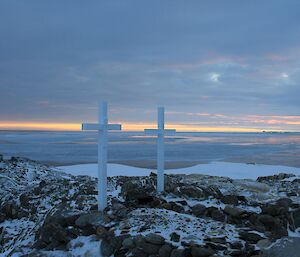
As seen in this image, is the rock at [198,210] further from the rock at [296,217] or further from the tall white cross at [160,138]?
the rock at [296,217]

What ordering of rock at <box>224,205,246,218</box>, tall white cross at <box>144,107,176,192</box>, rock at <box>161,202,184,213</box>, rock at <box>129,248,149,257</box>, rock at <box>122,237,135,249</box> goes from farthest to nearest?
tall white cross at <box>144,107,176,192</box>, rock at <box>161,202,184,213</box>, rock at <box>224,205,246,218</box>, rock at <box>122,237,135,249</box>, rock at <box>129,248,149,257</box>

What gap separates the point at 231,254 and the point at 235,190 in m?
4.62

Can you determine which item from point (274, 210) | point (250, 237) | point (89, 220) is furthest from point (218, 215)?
point (89, 220)

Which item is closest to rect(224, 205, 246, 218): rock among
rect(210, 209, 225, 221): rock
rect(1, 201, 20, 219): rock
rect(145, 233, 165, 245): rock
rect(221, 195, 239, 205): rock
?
rect(210, 209, 225, 221): rock

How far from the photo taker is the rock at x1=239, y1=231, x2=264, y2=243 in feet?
19.6

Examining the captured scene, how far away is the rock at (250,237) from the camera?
5980 millimetres

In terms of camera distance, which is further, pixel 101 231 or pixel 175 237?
pixel 101 231

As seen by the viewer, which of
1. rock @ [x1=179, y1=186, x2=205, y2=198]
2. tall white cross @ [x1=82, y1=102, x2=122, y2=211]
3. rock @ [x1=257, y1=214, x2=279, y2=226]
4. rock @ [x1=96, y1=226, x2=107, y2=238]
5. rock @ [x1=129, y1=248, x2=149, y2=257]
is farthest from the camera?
rock @ [x1=179, y1=186, x2=205, y2=198]

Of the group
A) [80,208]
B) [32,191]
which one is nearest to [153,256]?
[80,208]

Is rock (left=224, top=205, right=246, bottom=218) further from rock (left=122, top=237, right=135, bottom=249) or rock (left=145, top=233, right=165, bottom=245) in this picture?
rock (left=122, top=237, right=135, bottom=249)

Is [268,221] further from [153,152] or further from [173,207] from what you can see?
[153,152]

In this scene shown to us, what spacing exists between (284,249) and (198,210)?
2.12 m

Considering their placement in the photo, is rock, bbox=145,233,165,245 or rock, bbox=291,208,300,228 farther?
rock, bbox=291,208,300,228

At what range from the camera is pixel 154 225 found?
253 inches
